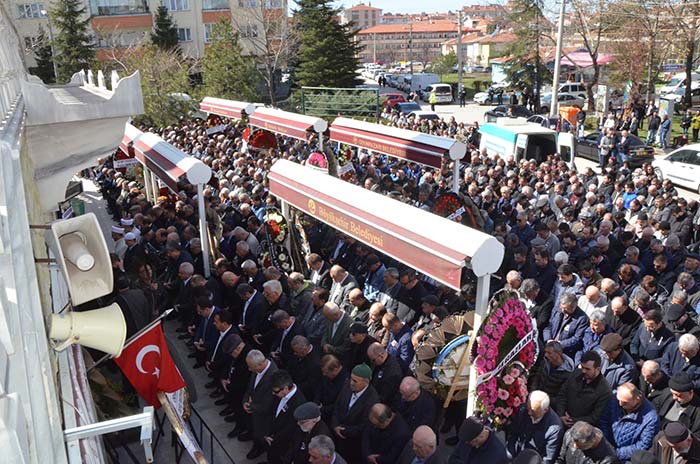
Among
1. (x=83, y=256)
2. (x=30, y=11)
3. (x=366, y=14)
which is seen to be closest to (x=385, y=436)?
(x=83, y=256)

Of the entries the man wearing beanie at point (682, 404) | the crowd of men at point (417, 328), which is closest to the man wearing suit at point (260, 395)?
the crowd of men at point (417, 328)

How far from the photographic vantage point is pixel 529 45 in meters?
39.8

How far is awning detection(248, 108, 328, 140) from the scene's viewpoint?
51.0ft

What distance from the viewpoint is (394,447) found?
556 cm

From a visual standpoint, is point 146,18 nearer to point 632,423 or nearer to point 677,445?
point 632,423

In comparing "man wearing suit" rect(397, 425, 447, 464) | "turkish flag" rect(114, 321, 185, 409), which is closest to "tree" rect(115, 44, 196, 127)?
"turkish flag" rect(114, 321, 185, 409)

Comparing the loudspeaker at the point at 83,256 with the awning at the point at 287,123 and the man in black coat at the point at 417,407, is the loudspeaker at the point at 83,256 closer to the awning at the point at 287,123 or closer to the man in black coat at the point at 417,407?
the man in black coat at the point at 417,407

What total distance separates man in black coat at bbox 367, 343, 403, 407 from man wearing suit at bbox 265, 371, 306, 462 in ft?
2.84

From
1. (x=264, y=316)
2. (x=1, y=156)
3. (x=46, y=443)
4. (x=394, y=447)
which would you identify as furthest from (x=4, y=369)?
(x=264, y=316)

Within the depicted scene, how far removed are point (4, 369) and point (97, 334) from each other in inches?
93.8

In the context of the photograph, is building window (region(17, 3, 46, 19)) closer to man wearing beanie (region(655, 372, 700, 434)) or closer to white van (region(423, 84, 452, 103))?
white van (region(423, 84, 452, 103))

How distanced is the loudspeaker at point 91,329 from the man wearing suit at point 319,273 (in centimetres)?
578

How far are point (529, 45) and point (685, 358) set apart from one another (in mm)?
36911

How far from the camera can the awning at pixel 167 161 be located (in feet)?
32.6
